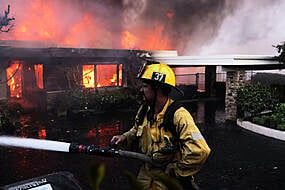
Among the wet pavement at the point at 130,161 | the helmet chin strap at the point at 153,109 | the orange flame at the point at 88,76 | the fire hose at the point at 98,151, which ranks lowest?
the wet pavement at the point at 130,161

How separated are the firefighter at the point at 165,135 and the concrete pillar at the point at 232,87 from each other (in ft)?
29.2

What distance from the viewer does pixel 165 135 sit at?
2645 mm

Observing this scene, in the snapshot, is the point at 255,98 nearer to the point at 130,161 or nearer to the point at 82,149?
the point at 130,161

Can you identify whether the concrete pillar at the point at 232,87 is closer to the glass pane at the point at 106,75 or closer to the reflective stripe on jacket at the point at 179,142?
the reflective stripe on jacket at the point at 179,142

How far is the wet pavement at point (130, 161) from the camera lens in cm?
541

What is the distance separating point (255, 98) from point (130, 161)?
6.23m

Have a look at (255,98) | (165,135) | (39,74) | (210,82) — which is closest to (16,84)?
(39,74)

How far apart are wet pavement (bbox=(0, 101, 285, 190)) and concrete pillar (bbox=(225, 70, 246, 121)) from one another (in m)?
0.90

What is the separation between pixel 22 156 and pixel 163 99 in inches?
220

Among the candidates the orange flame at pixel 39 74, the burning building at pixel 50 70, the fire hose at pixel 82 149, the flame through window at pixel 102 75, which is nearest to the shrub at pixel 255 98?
the fire hose at pixel 82 149

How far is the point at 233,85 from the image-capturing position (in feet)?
36.6

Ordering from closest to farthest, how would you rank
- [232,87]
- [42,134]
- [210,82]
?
1. [42,134]
2. [232,87]
3. [210,82]

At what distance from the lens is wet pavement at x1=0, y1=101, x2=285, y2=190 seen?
213 inches

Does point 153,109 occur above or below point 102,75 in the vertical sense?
below
